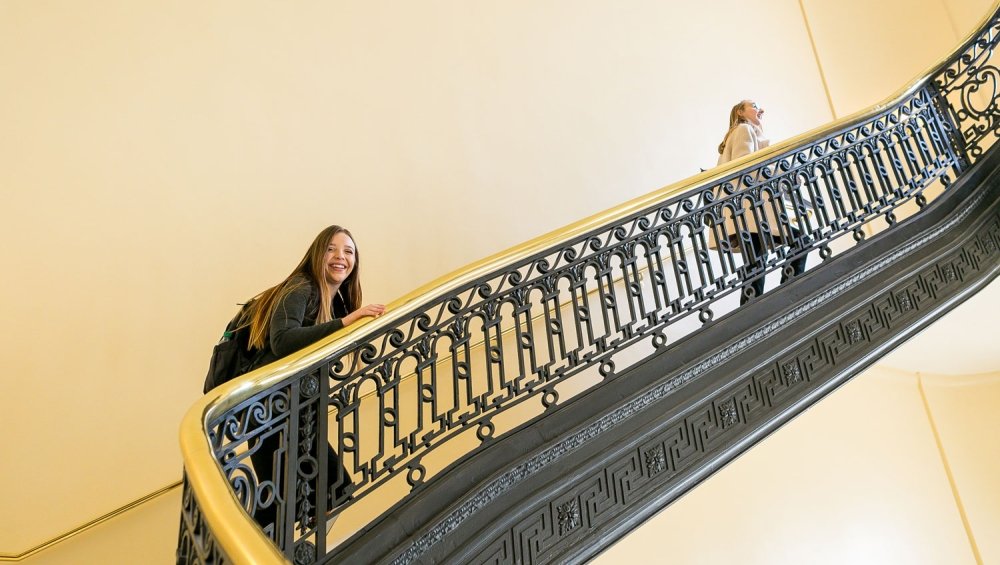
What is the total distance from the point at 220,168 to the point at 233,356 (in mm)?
2393

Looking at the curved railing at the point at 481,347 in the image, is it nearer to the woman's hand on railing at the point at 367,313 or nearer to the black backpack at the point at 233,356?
the woman's hand on railing at the point at 367,313

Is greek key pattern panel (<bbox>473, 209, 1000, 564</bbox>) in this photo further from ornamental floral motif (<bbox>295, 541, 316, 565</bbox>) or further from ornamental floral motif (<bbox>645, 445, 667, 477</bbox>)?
ornamental floral motif (<bbox>295, 541, 316, 565</bbox>)

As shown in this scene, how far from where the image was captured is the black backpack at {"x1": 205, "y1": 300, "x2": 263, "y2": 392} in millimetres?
3158

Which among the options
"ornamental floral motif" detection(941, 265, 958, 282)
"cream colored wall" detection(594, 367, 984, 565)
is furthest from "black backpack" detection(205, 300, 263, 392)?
"ornamental floral motif" detection(941, 265, 958, 282)

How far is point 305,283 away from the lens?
10.7 feet

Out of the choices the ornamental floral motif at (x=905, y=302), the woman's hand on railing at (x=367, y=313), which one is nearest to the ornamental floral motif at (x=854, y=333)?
the ornamental floral motif at (x=905, y=302)

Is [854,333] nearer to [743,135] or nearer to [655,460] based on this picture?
[655,460]

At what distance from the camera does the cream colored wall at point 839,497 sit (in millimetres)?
5195

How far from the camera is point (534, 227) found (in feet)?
19.9

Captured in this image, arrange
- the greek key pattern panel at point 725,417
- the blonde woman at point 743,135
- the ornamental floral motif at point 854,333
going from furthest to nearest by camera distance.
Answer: the blonde woman at point 743,135 < the ornamental floral motif at point 854,333 < the greek key pattern panel at point 725,417

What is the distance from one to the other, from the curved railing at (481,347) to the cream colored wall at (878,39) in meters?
3.82

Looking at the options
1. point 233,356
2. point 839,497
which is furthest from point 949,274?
point 233,356

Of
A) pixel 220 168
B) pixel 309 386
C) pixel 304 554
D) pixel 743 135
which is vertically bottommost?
pixel 304 554

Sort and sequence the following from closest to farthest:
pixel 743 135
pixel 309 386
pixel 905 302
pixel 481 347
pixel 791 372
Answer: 1. pixel 309 386
2. pixel 791 372
3. pixel 905 302
4. pixel 743 135
5. pixel 481 347
